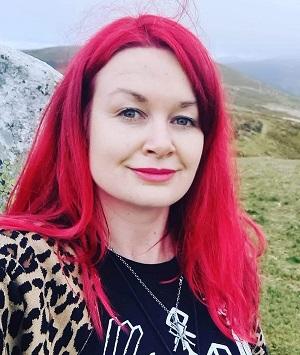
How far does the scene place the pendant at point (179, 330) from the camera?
3184mm

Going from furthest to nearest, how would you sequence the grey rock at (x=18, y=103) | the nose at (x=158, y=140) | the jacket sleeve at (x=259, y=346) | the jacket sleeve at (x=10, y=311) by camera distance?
the grey rock at (x=18, y=103), the jacket sleeve at (x=259, y=346), the nose at (x=158, y=140), the jacket sleeve at (x=10, y=311)

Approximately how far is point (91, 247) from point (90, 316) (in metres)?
0.35

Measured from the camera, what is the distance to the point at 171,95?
10.3 feet

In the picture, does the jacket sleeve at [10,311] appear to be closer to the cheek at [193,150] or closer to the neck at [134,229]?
the neck at [134,229]

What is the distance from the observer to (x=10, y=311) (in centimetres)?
261

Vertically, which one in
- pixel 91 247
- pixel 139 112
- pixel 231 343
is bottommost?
pixel 231 343

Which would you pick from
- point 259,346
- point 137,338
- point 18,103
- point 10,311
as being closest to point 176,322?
point 137,338

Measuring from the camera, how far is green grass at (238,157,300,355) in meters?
9.62

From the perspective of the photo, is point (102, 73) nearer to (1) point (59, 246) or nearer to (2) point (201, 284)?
(1) point (59, 246)

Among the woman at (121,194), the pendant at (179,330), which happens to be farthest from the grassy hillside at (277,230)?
the pendant at (179,330)

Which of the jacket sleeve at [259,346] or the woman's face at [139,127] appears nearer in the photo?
the woman's face at [139,127]

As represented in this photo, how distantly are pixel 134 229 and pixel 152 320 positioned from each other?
1.53 feet

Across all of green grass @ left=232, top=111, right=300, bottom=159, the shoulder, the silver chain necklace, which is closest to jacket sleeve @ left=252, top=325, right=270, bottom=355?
the silver chain necklace

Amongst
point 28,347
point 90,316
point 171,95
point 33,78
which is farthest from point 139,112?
point 33,78
